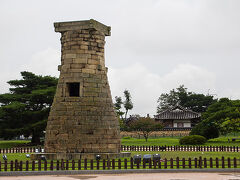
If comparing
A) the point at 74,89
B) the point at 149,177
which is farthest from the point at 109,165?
the point at 74,89

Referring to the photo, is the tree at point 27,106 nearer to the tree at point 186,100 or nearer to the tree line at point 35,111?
the tree line at point 35,111

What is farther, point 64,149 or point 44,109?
point 44,109

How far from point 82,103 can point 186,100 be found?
6043 centimetres

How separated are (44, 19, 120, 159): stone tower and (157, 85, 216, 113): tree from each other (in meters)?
56.6

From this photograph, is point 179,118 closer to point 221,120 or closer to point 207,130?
point 207,130

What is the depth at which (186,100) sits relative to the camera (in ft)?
251

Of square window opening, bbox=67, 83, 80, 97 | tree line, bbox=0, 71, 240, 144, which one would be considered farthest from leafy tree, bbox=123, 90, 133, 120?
square window opening, bbox=67, 83, 80, 97

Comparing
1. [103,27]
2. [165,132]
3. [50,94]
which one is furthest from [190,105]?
[103,27]

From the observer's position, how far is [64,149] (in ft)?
58.7

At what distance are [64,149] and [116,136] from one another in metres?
2.74

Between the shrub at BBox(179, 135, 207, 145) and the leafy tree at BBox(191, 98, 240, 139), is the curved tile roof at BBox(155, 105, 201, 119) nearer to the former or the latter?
the leafy tree at BBox(191, 98, 240, 139)

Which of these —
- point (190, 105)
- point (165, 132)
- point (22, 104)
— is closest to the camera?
point (22, 104)

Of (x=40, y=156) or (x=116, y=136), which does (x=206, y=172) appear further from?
(x=40, y=156)

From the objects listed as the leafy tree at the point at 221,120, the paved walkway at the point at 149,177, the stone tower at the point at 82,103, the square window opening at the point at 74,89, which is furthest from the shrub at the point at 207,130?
the paved walkway at the point at 149,177
